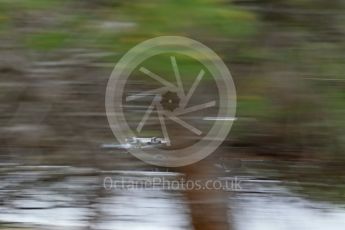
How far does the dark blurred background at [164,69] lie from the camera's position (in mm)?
2748

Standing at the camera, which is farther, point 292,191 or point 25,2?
point 292,191

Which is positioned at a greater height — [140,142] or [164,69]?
[164,69]

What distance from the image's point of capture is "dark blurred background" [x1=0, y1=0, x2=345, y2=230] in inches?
108

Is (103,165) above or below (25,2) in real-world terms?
below

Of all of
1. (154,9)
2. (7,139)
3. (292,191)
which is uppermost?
(154,9)

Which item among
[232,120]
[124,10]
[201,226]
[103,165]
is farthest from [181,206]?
[124,10]

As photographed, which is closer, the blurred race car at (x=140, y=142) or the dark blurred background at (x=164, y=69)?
the dark blurred background at (x=164, y=69)

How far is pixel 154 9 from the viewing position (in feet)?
8.79

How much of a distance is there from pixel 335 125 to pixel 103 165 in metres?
1.06

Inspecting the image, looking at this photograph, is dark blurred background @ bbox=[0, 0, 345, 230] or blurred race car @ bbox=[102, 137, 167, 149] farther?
blurred race car @ bbox=[102, 137, 167, 149]

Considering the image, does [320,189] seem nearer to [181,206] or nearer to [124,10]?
[181,206]

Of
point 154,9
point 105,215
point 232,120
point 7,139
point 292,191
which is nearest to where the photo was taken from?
point 154,9

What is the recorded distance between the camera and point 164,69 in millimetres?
2719

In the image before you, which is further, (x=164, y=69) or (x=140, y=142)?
(x=140, y=142)
